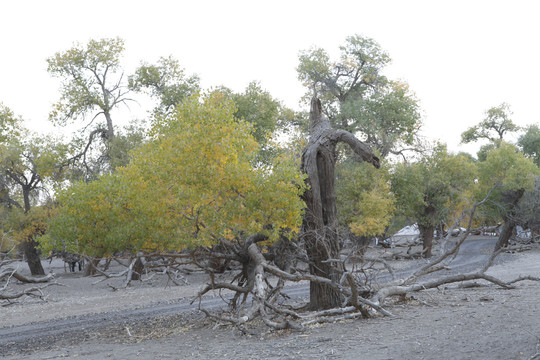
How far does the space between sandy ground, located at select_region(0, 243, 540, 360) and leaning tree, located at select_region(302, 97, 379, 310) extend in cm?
164

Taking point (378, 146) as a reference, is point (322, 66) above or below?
above

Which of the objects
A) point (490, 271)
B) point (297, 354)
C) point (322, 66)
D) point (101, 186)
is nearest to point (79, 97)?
point (322, 66)

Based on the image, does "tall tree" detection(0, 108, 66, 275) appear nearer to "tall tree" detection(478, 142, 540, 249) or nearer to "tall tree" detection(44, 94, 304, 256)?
"tall tree" detection(44, 94, 304, 256)

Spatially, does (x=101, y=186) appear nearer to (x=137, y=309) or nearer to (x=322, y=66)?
(x=137, y=309)

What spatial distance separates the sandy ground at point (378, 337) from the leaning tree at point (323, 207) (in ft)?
5.37

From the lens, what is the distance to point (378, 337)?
9.06 m

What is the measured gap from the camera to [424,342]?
8.34 metres

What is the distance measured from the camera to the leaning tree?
12547mm

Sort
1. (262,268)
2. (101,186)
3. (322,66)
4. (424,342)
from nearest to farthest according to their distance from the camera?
(424,342), (262,268), (101,186), (322,66)

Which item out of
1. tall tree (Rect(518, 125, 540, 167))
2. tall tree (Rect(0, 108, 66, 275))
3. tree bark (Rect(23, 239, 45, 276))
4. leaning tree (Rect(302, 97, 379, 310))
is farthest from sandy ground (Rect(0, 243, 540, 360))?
tall tree (Rect(518, 125, 540, 167))

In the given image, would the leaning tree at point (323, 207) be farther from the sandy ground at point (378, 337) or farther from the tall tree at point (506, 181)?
the tall tree at point (506, 181)

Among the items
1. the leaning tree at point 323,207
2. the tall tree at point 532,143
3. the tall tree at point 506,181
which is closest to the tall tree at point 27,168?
the leaning tree at point 323,207

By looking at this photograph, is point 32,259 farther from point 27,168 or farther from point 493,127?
Result: point 493,127

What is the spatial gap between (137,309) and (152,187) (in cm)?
722
